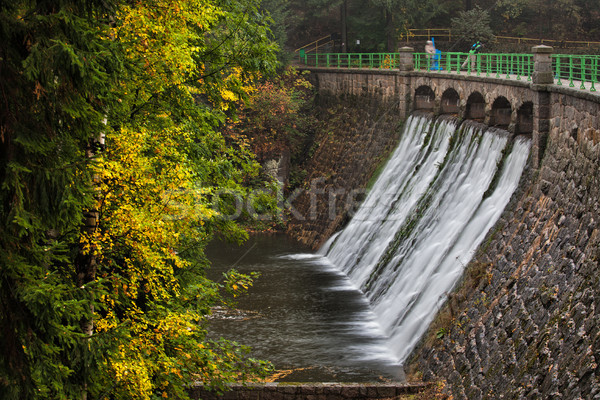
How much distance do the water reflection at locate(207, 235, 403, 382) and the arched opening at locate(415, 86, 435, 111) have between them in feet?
23.7

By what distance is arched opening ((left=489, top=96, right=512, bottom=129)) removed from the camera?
880 inches

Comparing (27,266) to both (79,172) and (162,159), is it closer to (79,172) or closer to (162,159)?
(79,172)

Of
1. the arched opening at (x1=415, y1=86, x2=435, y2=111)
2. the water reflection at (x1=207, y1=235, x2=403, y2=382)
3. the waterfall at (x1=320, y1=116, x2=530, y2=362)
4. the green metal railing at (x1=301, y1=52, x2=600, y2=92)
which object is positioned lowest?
the water reflection at (x1=207, y1=235, x2=403, y2=382)

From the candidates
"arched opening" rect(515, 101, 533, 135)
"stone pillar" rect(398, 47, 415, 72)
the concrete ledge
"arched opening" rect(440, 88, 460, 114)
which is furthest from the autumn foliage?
"stone pillar" rect(398, 47, 415, 72)

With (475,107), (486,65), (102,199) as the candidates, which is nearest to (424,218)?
(475,107)

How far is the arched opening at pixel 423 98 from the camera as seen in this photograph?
30.9m

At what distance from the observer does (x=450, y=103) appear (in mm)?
27891

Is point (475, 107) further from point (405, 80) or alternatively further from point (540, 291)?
point (540, 291)

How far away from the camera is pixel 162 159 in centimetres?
1066

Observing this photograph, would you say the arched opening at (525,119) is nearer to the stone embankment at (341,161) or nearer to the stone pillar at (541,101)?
the stone pillar at (541,101)

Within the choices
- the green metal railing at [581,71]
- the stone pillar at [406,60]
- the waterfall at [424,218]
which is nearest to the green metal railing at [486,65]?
the stone pillar at [406,60]

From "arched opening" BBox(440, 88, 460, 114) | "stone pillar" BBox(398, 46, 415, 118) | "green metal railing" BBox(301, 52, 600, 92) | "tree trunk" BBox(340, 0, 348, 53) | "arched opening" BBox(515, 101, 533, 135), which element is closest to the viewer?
"green metal railing" BBox(301, 52, 600, 92)

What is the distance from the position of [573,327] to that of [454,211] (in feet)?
31.1

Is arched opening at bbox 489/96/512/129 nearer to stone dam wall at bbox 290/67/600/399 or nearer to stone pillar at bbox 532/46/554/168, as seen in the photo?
stone pillar at bbox 532/46/554/168
